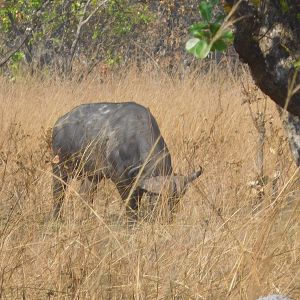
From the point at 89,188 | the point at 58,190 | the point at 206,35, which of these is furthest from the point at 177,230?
the point at 206,35

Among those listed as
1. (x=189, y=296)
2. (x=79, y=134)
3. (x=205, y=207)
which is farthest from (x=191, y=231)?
(x=79, y=134)

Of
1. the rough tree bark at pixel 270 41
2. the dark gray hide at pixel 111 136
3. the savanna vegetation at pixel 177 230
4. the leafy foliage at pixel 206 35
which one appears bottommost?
the dark gray hide at pixel 111 136

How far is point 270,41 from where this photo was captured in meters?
3.80

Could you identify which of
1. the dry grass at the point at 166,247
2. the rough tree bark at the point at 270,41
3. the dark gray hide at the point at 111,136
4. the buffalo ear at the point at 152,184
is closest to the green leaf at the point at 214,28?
the rough tree bark at the point at 270,41

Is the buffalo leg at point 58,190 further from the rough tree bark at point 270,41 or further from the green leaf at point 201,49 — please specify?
the green leaf at point 201,49

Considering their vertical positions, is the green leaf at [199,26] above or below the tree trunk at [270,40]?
above

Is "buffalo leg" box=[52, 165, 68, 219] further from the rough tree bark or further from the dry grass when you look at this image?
the rough tree bark

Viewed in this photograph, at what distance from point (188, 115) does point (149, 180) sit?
6.25 ft

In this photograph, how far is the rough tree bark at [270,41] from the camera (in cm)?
372

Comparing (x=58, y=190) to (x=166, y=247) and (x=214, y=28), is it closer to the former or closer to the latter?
(x=166, y=247)

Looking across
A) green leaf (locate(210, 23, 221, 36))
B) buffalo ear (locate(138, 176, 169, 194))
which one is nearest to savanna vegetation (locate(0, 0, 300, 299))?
green leaf (locate(210, 23, 221, 36))

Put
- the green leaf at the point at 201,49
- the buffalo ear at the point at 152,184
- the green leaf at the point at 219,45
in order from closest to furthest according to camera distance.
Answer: the green leaf at the point at 201,49
the green leaf at the point at 219,45
the buffalo ear at the point at 152,184

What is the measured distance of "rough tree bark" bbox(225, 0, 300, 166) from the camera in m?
3.72

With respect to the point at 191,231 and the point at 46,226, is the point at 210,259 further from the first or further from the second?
the point at 46,226
